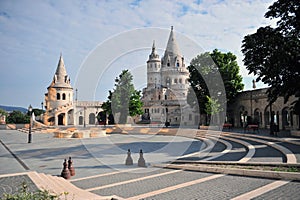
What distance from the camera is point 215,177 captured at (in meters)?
8.55

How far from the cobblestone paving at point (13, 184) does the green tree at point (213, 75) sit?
32498 millimetres

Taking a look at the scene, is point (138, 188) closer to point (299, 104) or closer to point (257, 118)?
point (299, 104)

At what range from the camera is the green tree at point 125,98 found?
4578 centimetres

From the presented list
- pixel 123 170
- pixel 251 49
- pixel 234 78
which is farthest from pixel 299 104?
pixel 234 78

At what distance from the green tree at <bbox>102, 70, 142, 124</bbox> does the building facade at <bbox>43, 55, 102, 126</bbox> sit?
17409mm

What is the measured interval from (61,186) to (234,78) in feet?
115

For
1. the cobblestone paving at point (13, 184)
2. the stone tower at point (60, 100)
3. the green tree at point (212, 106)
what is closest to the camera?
the cobblestone paving at point (13, 184)

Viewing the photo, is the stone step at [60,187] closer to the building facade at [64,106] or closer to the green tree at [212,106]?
the green tree at [212,106]

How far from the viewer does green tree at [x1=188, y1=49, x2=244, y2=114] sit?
38125 mm

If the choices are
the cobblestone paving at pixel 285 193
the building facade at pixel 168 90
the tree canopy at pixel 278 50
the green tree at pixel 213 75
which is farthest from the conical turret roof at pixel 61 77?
the cobblestone paving at pixel 285 193

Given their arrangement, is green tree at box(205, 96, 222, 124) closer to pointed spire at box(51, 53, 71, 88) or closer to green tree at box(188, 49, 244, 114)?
green tree at box(188, 49, 244, 114)

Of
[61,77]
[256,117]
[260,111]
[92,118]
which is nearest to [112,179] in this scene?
[260,111]

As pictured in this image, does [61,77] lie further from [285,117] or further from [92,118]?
[285,117]

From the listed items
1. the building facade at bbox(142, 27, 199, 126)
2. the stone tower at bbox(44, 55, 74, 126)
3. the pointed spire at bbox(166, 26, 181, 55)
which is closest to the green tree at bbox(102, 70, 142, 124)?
the building facade at bbox(142, 27, 199, 126)
